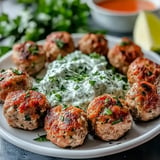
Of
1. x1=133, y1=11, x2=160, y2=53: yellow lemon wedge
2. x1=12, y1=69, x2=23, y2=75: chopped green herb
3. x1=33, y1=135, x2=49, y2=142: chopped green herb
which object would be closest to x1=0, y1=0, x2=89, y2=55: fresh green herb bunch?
x1=133, y1=11, x2=160, y2=53: yellow lemon wedge

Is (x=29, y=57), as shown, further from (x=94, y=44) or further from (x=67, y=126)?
(x=67, y=126)

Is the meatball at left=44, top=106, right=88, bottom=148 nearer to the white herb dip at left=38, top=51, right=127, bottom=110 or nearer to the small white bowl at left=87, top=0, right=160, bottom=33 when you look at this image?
the white herb dip at left=38, top=51, right=127, bottom=110

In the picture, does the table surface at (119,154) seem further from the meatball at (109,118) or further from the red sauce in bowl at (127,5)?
the red sauce in bowl at (127,5)

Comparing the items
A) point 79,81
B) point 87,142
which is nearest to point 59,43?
point 79,81

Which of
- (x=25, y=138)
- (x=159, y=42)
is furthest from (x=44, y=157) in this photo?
(x=159, y=42)

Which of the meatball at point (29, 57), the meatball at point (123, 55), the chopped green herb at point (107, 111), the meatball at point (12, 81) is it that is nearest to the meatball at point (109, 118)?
the chopped green herb at point (107, 111)

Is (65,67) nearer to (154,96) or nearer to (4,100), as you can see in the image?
(4,100)
